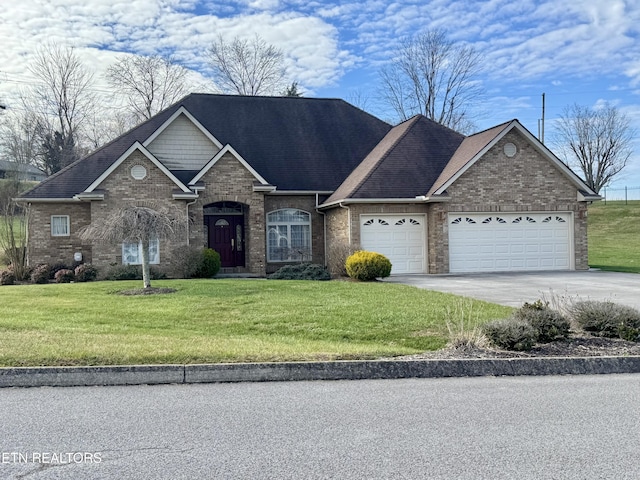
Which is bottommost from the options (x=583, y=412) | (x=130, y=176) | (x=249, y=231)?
(x=583, y=412)

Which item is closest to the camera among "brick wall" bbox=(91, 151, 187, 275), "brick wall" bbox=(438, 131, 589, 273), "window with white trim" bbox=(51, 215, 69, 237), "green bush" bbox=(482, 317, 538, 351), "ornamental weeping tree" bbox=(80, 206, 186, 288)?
"green bush" bbox=(482, 317, 538, 351)

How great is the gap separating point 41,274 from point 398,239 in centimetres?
1297

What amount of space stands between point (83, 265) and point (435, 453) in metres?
18.7

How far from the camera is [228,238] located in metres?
24.8

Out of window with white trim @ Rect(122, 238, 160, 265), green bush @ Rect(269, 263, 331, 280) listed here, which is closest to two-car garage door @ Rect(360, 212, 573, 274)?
green bush @ Rect(269, 263, 331, 280)

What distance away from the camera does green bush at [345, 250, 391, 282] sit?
18.9 metres

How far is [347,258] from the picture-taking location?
2025 cm

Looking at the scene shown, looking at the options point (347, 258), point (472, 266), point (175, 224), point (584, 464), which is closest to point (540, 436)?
point (584, 464)

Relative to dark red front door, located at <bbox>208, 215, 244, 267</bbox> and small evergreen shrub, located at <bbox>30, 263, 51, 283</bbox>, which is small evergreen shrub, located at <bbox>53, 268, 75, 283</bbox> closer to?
small evergreen shrub, located at <bbox>30, 263, 51, 283</bbox>

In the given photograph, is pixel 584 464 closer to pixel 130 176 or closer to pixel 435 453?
pixel 435 453

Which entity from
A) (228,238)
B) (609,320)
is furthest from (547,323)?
(228,238)

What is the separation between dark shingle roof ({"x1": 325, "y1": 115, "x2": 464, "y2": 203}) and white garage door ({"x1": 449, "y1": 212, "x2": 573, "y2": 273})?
82.9 inches

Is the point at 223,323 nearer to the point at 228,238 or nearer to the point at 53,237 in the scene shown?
the point at 228,238

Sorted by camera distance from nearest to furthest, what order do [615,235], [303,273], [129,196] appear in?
[303,273] → [129,196] → [615,235]
